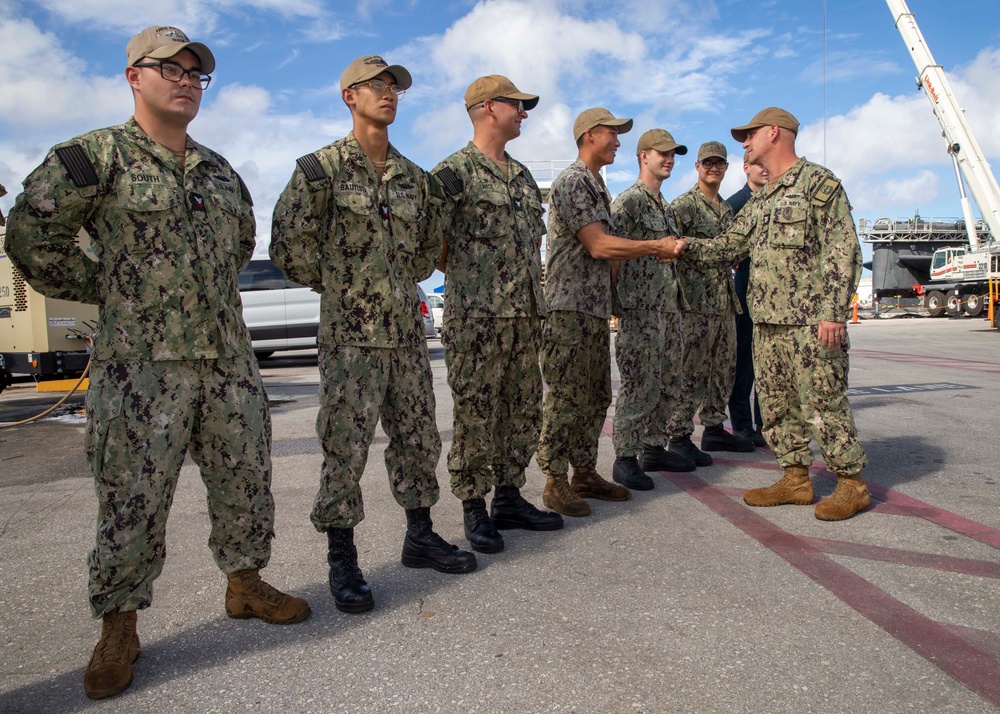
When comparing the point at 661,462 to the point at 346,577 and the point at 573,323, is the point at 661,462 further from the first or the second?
the point at 346,577

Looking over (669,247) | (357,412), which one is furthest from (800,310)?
(357,412)

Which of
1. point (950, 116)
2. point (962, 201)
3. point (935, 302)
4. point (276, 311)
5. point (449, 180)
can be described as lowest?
point (935, 302)

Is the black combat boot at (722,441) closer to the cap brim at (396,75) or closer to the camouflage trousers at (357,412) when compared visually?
the camouflage trousers at (357,412)

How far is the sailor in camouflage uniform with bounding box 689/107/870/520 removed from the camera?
412 centimetres

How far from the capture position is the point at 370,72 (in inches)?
125

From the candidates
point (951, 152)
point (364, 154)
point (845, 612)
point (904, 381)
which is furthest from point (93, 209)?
point (951, 152)

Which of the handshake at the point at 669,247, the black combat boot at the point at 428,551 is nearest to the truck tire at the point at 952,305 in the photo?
the handshake at the point at 669,247

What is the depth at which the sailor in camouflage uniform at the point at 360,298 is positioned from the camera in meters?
3.15

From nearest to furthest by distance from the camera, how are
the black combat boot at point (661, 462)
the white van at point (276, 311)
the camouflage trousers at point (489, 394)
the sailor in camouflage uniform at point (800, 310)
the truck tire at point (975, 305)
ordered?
1. the camouflage trousers at point (489, 394)
2. the sailor in camouflage uniform at point (800, 310)
3. the black combat boot at point (661, 462)
4. the white van at point (276, 311)
5. the truck tire at point (975, 305)

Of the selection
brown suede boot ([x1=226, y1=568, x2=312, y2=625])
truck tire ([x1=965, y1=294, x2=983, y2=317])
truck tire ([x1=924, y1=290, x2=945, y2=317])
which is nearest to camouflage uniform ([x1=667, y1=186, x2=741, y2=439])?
brown suede boot ([x1=226, y1=568, x2=312, y2=625])

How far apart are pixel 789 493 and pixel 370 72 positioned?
3.07 meters

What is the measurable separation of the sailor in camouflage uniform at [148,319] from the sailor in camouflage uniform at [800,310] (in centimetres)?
286

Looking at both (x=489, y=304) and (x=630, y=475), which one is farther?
(x=630, y=475)

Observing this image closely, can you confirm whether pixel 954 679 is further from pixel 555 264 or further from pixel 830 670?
pixel 555 264
